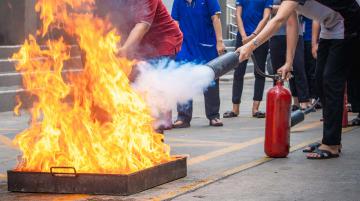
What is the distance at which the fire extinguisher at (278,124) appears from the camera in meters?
8.62

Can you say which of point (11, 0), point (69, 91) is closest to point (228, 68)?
point (69, 91)

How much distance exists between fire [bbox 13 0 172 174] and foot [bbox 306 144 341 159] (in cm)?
177

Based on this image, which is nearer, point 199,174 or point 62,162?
point 62,162

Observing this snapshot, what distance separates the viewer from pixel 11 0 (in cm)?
1795

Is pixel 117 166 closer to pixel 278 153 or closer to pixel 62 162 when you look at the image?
pixel 62 162

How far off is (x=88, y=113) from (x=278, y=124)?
2231 millimetres

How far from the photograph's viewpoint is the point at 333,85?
847 centimetres

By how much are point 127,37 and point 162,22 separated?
39 cm

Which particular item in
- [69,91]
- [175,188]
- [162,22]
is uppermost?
[162,22]

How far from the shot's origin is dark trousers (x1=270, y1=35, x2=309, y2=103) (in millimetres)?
13188

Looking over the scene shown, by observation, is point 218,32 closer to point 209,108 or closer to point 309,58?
point 209,108

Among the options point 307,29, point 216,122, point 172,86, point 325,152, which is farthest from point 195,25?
point 172,86

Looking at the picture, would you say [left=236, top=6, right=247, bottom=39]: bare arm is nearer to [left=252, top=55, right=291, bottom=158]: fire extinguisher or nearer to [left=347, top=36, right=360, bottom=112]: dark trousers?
[left=347, top=36, right=360, bottom=112]: dark trousers

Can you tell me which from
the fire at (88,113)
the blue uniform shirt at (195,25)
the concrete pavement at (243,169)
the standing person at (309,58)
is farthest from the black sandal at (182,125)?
the fire at (88,113)
